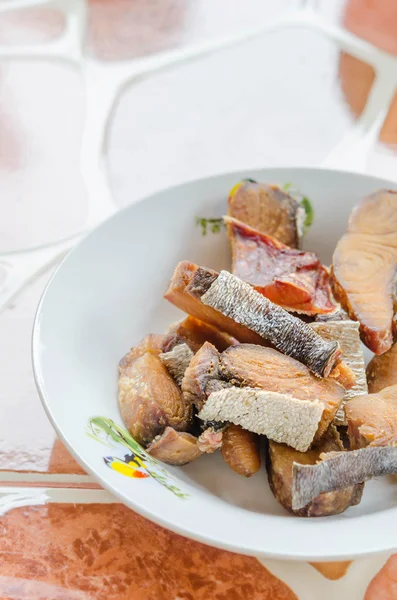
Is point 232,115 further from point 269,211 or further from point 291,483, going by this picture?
point 291,483

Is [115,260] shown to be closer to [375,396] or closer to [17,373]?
[17,373]

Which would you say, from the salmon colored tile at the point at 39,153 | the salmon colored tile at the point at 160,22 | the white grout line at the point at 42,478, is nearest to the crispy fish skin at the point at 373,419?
the white grout line at the point at 42,478

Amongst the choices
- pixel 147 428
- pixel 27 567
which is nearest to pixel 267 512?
pixel 147 428

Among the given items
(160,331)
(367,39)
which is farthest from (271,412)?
(367,39)

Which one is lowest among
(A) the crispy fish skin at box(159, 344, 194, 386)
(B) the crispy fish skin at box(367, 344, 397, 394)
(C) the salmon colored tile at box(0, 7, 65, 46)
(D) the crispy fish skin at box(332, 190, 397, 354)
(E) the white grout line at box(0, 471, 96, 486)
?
(E) the white grout line at box(0, 471, 96, 486)

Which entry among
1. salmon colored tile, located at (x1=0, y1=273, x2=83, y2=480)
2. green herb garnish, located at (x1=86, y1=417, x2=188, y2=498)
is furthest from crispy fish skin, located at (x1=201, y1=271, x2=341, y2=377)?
salmon colored tile, located at (x1=0, y1=273, x2=83, y2=480)

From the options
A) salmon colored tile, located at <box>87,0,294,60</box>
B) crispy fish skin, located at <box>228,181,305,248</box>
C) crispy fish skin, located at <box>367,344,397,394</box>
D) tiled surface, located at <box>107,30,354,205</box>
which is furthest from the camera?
salmon colored tile, located at <box>87,0,294,60</box>

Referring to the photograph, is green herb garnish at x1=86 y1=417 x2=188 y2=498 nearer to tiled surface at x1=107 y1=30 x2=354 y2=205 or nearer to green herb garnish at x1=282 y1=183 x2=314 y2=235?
green herb garnish at x1=282 y1=183 x2=314 y2=235

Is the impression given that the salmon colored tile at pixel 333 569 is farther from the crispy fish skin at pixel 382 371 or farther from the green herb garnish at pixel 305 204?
the green herb garnish at pixel 305 204
